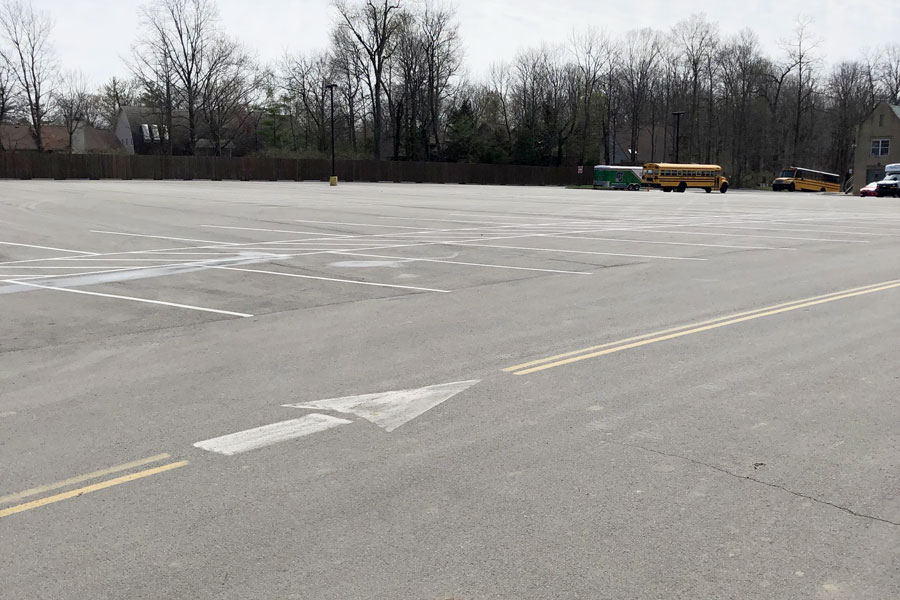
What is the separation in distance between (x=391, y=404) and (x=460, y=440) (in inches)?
40.0

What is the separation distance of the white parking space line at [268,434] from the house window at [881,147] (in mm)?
88112

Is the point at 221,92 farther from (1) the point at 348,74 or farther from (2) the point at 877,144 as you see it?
(2) the point at 877,144

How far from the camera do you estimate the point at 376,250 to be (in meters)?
18.1

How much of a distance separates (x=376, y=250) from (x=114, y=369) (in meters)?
10.4

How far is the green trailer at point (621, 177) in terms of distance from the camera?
73375mm

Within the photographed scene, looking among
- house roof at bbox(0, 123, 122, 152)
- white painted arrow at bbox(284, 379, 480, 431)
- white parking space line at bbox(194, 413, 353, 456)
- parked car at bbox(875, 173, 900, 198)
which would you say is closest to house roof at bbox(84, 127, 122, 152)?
house roof at bbox(0, 123, 122, 152)

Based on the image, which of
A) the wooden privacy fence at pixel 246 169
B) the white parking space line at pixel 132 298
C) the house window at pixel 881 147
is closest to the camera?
the white parking space line at pixel 132 298

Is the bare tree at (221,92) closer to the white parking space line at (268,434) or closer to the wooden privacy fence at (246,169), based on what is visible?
the wooden privacy fence at (246,169)

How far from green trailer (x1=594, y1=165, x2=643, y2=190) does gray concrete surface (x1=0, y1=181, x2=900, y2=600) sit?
61140 millimetres

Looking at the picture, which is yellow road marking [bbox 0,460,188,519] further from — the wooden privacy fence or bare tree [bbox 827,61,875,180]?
bare tree [bbox 827,61,875,180]

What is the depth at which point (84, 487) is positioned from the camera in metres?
5.00

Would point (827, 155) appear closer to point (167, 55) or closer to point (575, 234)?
point (167, 55)

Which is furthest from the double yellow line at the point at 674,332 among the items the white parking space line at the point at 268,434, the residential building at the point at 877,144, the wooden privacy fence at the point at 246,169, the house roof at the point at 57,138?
the house roof at the point at 57,138

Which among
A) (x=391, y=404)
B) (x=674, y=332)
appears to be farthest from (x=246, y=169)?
(x=391, y=404)
